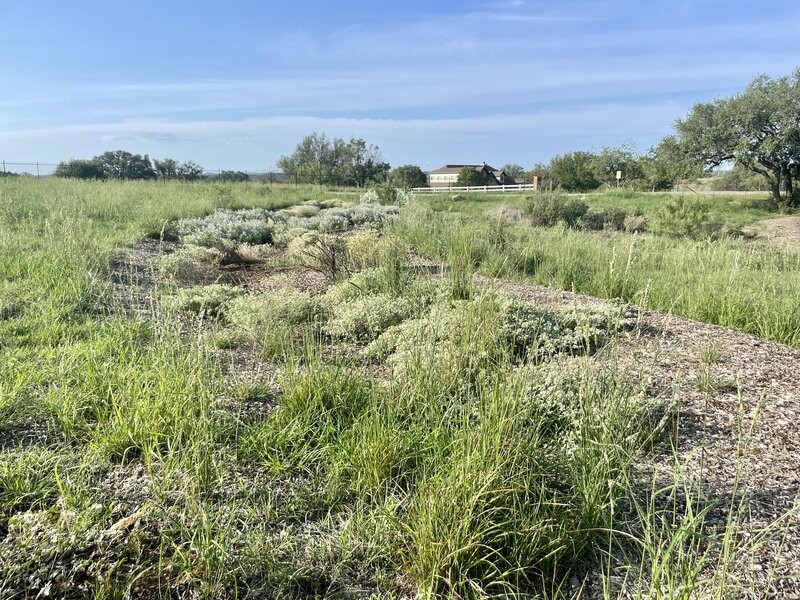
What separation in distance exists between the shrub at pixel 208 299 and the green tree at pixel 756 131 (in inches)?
1186

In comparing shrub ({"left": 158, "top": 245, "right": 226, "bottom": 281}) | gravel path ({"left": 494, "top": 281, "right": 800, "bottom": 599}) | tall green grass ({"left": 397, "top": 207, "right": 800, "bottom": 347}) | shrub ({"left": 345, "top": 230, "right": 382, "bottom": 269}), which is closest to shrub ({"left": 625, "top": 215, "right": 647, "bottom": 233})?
tall green grass ({"left": 397, "top": 207, "right": 800, "bottom": 347})

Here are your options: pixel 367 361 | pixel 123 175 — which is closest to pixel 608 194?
pixel 367 361

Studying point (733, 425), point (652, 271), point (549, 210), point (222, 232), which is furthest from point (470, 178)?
point (733, 425)

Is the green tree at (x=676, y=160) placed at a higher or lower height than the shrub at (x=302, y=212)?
higher

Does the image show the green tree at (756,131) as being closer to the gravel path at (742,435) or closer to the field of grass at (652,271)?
the field of grass at (652,271)

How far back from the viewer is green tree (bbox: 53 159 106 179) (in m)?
Result: 39.7

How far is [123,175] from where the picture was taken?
44375 mm

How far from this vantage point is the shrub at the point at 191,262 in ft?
22.8

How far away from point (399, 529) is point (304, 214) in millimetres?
16295

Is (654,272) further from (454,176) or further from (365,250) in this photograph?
(454,176)

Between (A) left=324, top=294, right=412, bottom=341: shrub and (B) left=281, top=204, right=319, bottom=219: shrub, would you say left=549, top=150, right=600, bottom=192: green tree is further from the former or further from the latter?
(A) left=324, top=294, right=412, bottom=341: shrub

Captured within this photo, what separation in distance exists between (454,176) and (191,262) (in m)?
79.1

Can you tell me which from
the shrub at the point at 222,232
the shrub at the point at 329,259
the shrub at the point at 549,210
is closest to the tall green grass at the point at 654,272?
the shrub at the point at 329,259

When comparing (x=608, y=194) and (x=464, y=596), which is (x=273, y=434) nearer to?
(x=464, y=596)
